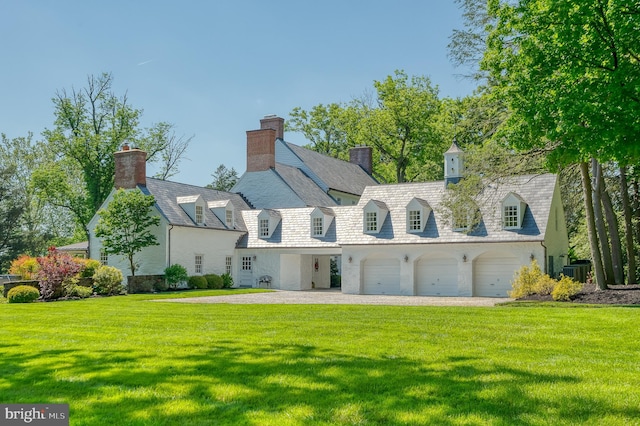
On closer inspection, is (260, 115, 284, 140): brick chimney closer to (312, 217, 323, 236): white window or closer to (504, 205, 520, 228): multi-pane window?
(312, 217, 323, 236): white window

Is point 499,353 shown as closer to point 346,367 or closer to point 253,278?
point 346,367

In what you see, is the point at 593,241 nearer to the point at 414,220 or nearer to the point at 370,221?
the point at 414,220

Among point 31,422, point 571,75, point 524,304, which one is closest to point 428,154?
point 524,304

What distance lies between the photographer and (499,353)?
31.9 ft

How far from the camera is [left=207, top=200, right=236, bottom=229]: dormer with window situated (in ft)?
123

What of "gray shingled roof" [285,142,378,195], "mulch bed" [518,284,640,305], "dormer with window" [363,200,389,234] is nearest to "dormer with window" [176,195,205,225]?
"dormer with window" [363,200,389,234]

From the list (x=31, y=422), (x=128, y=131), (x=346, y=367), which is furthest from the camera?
(x=128, y=131)

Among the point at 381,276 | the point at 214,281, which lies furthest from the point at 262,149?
the point at 381,276

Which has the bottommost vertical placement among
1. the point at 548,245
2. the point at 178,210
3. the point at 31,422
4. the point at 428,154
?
the point at 31,422

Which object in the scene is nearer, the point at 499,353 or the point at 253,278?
the point at 499,353

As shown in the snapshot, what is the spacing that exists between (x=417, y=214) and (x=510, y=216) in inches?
183

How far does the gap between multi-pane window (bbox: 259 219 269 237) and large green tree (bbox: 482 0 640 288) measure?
2078 centimetres

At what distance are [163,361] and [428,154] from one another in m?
45.7

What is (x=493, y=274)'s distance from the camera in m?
29.2
